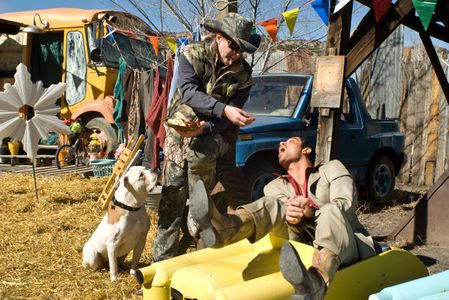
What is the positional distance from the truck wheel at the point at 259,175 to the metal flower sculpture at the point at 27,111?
8.70 ft

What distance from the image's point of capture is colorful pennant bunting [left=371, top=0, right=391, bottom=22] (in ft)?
15.4

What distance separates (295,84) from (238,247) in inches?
156

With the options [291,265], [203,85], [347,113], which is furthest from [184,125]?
[347,113]

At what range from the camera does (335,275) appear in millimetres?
2934

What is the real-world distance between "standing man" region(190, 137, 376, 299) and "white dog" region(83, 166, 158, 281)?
1176 mm

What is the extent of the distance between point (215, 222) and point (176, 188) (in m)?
1.24

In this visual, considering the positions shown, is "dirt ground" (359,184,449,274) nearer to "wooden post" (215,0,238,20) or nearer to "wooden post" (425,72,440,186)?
"wooden post" (425,72,440,186)

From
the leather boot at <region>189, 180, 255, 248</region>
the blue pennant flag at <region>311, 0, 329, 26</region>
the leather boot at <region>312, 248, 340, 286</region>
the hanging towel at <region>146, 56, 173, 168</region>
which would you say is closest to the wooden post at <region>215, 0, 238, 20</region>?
the hanging towel at <region>146, 56, 173, 168</region>

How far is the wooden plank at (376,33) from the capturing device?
4.84 m

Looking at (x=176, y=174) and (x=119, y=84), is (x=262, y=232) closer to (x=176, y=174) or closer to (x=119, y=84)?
(x=176, y=174)

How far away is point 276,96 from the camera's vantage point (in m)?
7.07

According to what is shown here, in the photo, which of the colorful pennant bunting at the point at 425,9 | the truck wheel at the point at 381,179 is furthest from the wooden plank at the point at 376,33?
the truck wheel at the point at 381,179

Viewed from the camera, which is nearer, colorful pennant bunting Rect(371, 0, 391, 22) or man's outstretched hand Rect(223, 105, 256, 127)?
man's outstretched hand Rect(223, 105, 256, 127)

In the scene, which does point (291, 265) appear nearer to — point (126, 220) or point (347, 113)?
point (126, 220)
